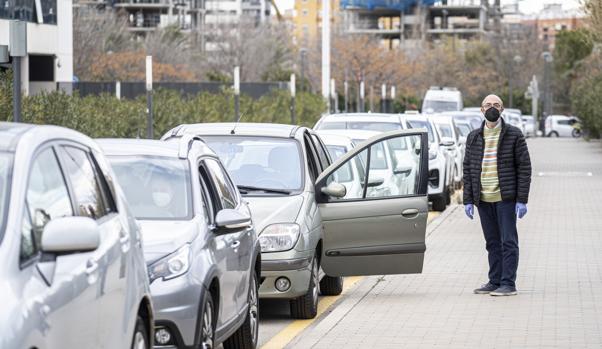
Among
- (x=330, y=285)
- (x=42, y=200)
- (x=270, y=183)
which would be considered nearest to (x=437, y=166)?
(x=330, y=285)

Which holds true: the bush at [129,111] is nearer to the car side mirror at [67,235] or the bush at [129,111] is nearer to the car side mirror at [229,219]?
the car side mirror at [229,219]

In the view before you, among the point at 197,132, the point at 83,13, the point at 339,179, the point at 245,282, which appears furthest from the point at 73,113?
the point at 83,13

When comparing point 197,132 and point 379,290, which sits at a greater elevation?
point 197,132

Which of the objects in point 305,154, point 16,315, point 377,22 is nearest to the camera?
point 16,315

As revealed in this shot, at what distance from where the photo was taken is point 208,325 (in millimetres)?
8734

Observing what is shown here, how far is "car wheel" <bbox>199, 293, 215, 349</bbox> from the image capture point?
28.1 ft

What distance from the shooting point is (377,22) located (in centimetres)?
15762

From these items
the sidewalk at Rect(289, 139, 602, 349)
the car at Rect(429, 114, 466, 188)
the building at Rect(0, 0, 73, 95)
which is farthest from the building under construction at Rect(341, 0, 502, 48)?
the sidewalk at Rect(289, 139, 602, 349)

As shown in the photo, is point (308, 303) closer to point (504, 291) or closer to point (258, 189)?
point (258, 189)

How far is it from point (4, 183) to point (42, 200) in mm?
237

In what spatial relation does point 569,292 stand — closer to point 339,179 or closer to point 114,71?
point 339,179

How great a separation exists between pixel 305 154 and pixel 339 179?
229 centimetres

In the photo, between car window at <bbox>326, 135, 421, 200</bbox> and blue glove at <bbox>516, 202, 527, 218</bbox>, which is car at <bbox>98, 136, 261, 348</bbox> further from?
blue glove at <bbox>516, 202, 527, 218</bbox>

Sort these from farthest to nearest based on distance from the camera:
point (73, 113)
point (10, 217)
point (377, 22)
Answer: point (377, 22), point (73, 113), point (10, 217)
